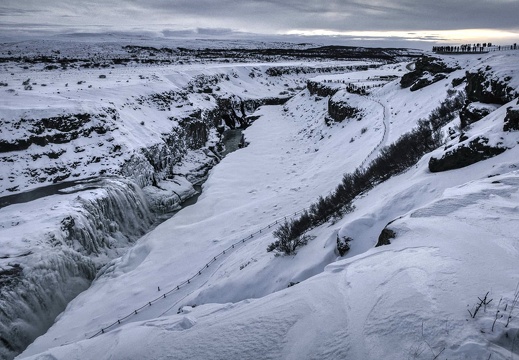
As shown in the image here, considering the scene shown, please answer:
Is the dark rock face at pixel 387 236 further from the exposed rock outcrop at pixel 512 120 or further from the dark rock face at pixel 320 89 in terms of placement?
the dark rock face at pixel 320 89

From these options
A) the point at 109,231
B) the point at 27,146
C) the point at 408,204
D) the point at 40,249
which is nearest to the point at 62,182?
the point at 27,146

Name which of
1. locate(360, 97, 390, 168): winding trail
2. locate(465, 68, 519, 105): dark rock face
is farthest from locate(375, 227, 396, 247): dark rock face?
locate(360, 97, 390, 168): winding trail

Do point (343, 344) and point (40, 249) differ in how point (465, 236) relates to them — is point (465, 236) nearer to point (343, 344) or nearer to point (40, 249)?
point (343, 344)

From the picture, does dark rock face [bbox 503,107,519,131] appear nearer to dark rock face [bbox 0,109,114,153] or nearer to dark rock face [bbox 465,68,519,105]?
dark rock face [bbox 465,68,519,105]

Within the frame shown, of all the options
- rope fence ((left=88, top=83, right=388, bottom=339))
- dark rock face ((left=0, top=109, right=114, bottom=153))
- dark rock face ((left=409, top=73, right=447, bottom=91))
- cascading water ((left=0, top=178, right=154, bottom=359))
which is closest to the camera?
rope fence ((left=88, top=83, right=388, bottom=339))

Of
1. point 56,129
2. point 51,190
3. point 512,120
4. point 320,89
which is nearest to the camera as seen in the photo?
point 512,120

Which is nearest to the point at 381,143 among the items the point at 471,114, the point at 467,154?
the point at 471,114

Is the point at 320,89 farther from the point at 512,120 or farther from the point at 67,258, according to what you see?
the point at 67,258
